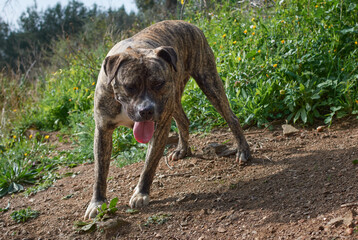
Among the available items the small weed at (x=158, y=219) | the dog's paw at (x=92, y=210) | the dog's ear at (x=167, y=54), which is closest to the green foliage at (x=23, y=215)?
the dog's paw at (x=92, y=210)

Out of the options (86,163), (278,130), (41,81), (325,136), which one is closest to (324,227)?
(325,136)

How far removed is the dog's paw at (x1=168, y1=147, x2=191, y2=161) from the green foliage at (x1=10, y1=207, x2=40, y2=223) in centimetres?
160

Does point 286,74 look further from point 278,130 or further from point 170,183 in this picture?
point 170,183

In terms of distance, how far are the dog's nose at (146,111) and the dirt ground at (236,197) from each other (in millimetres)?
818

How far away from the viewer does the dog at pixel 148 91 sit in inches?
118

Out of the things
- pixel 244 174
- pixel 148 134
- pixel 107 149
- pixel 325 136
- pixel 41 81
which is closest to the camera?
pixel 148 134

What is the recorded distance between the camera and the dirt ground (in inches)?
108

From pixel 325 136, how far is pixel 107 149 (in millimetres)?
2443

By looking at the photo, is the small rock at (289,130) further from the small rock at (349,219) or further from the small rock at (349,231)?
the small rock at (349,231)

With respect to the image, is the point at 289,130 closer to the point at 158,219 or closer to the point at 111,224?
the point at 158,219

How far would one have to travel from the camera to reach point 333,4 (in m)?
5.03

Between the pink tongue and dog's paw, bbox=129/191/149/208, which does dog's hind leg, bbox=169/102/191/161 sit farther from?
the pink tongue

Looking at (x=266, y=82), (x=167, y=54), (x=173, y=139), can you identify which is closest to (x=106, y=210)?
(x=167, y=54)

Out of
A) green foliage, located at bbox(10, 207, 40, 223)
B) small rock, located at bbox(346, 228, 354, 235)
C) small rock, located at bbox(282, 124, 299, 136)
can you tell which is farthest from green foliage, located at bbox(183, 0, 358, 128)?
green foliage, located at bbox(10, 207, 40, 223)
